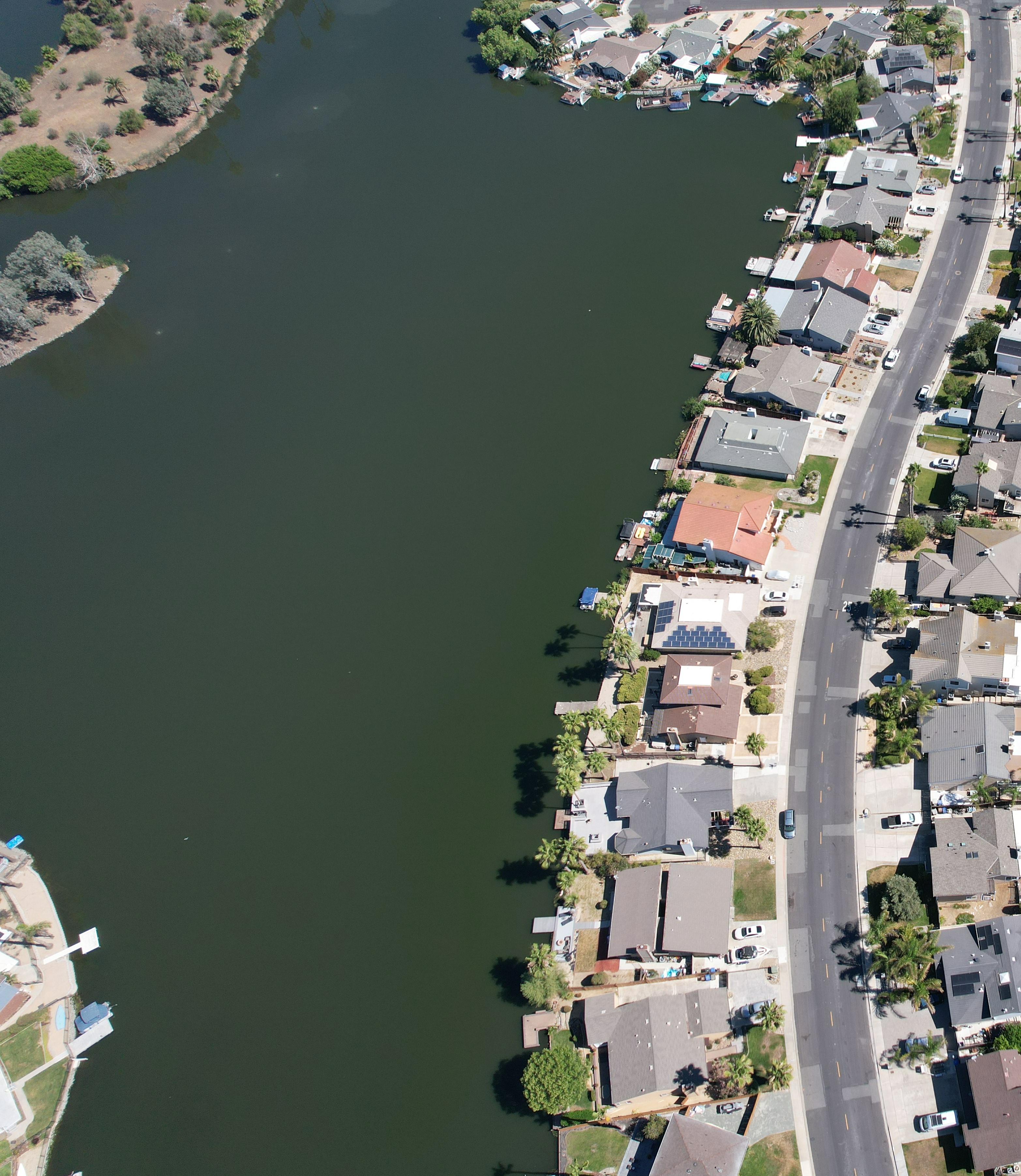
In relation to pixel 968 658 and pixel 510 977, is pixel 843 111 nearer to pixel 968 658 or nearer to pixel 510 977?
pixel 968 658

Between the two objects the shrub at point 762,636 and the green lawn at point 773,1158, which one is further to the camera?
the shrub at point 762,636

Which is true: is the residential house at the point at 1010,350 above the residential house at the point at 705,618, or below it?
above

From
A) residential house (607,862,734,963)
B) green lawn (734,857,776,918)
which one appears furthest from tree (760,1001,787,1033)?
green lawn (734,857,776,918)

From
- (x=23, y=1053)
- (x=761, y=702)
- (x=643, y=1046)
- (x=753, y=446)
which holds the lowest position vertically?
Result: (x=23, y=1053)

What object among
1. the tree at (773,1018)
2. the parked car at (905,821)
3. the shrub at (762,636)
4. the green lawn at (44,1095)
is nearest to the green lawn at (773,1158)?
the tree at (773,1018)

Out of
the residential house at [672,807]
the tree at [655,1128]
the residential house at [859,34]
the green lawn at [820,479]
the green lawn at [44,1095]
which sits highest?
the residential house at [859,34]

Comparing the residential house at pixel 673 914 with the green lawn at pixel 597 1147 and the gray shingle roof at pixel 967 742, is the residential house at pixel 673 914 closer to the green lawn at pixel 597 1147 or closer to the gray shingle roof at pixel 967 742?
the green lawn at pixel 597 1147

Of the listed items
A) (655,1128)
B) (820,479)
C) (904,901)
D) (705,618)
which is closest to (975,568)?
(820,479)
